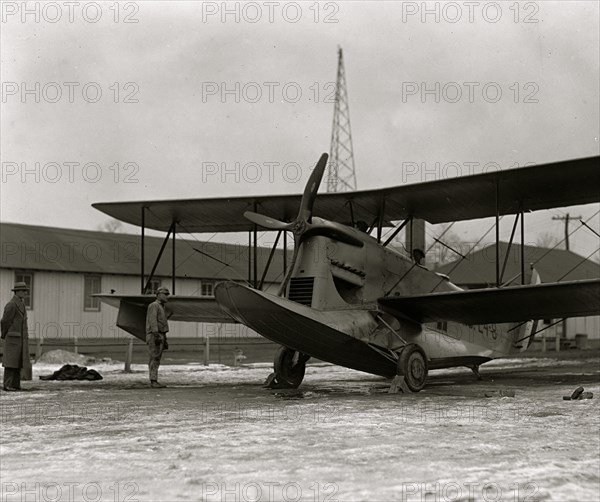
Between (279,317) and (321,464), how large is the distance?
541 cm

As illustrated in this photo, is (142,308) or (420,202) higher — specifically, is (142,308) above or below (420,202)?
below

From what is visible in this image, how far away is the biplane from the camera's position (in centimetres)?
1166

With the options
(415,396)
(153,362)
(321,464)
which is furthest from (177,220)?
(321,464)

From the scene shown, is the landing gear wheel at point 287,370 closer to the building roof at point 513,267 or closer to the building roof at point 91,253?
the building roof at point 91,253

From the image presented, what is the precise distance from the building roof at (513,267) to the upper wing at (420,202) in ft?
88.5

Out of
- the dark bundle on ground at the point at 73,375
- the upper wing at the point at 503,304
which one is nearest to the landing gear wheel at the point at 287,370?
the upper wing at the point at 503,304

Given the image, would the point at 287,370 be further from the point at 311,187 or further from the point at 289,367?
the point at 311,187

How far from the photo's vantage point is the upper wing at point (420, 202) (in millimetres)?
13289

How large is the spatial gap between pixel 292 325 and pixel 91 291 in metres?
22.3

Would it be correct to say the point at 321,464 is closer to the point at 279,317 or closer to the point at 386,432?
the point at 386,432

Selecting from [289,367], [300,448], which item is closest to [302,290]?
[289,367]

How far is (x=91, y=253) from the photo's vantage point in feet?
109

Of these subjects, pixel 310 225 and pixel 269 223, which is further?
pixel 269 223

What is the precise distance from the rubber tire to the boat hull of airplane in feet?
3.29
